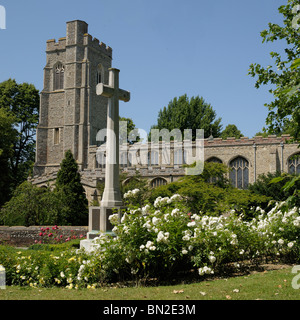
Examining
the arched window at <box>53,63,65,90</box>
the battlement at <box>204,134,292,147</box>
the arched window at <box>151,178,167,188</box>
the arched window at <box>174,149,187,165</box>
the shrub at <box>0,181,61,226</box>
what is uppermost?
the arched window at <box>53,63,65,90</box>

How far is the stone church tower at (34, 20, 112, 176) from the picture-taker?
152 ft

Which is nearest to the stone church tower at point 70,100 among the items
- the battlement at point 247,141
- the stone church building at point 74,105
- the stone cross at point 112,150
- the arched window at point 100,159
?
the stone church building at point 74,105

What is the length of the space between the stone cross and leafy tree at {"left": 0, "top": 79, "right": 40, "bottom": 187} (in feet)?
119

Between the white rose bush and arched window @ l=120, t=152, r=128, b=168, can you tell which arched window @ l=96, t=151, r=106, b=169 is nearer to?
arched window @ l=120, t=152, r=128, b=168

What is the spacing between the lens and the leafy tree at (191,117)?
4684 centimetres

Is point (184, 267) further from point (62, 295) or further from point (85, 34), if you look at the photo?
point (85, 34)

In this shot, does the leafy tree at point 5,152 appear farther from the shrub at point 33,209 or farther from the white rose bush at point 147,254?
the white rose bush at point 147,254

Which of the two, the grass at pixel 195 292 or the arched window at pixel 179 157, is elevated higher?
the arched window at pixel 179 157

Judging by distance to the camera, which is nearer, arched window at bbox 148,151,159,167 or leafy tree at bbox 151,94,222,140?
arched window at bbox 148,151,159,167

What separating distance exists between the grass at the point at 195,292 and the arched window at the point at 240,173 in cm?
2883

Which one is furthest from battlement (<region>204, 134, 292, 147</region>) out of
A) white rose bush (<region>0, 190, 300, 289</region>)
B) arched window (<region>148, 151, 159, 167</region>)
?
white rose bush (<region>0, 190, 300, 289</region>)

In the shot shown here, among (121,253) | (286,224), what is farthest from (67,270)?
(286,224)

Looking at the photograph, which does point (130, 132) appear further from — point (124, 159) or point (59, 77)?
point (59, 77)

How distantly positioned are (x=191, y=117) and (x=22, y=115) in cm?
2213
